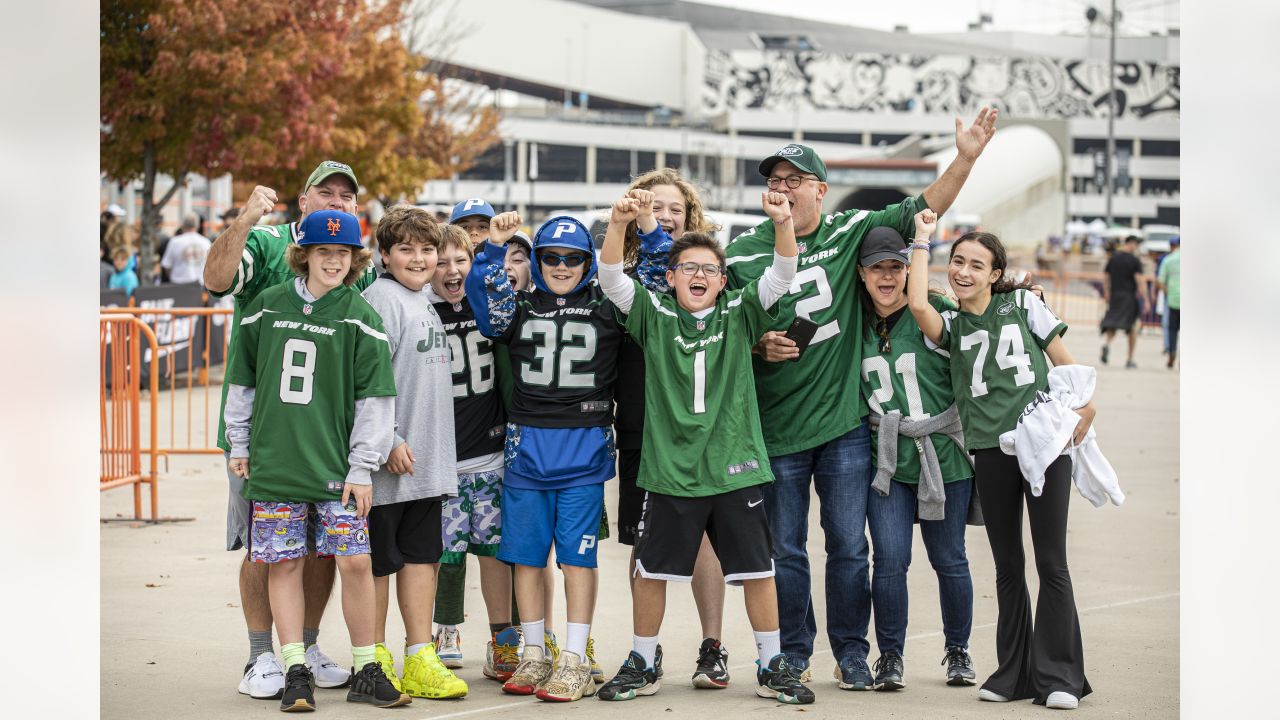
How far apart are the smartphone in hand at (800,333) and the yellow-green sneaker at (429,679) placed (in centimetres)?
187

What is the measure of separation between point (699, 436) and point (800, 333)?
62 centimetres

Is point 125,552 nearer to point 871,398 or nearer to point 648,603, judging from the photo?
point 648,603

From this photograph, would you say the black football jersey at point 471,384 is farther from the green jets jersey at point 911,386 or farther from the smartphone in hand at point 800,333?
the green jets jersey at point 911,386

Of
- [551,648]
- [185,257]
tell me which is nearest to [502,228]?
[551,648]

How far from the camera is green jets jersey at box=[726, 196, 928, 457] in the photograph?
5738 mm

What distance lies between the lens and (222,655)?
623 cm

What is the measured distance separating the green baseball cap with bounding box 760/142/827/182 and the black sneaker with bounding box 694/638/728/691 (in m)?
1.97

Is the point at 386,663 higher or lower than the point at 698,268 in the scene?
lower

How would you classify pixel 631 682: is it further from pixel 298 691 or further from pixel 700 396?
pixel 298 691

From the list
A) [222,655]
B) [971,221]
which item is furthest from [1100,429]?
[971,221]

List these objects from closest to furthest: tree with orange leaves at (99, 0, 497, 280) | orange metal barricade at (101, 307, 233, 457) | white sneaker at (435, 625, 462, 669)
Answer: white sneaker at (435, 625, 462, 669) → orange metal barricade at (101, 307, 233, 457) → tree with orange leaves at (99, 0, 497, 280)

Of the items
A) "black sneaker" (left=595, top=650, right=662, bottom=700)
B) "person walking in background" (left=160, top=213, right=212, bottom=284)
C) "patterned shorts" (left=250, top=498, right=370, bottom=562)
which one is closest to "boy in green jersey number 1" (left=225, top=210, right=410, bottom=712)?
"patterned shorts" (left=250, top=498, right=370, bottom=562)

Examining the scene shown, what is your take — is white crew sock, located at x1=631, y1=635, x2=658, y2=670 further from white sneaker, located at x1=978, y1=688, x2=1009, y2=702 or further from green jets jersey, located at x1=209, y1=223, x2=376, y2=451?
green jets jersey, located at x1=209, y1=223, x2=376, y2=451

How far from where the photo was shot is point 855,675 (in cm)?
572
